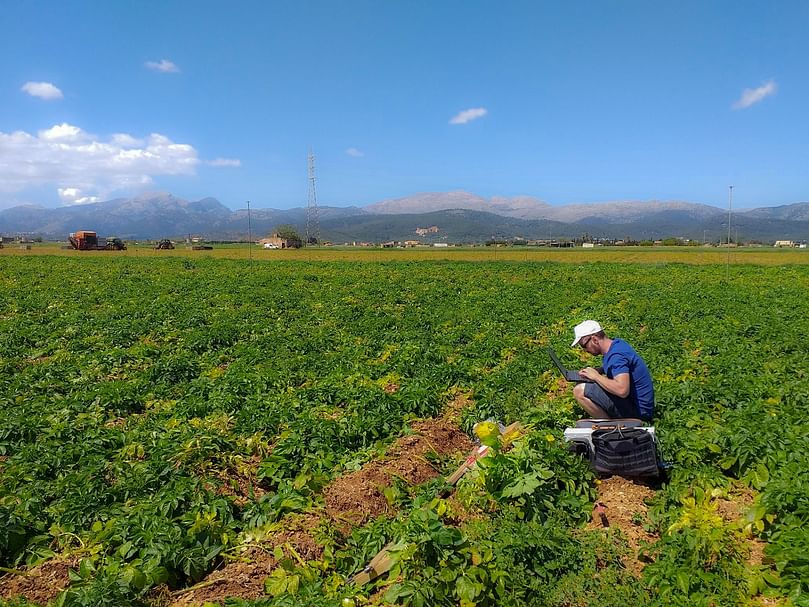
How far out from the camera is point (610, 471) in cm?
588

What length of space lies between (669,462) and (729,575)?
2.08 metres

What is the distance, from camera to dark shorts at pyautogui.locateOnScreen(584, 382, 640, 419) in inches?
256

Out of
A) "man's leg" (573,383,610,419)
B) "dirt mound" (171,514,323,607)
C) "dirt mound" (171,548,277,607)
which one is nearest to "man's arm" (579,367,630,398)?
"man's leg" (573,383,610,419)

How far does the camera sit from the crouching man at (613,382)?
20.9 ft

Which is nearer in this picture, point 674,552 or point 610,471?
point 674,552

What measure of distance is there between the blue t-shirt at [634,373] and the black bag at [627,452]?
0.80 metres

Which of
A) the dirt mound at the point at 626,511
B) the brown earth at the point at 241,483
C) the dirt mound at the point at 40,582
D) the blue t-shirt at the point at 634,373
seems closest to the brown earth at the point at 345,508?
the brown earth at the point at 241,483

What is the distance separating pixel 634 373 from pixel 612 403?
17.9 inches

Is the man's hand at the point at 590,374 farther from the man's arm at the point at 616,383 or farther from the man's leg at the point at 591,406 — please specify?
the man's leg at the point at 591,406

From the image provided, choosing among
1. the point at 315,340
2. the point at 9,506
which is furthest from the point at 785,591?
the point at 315,340

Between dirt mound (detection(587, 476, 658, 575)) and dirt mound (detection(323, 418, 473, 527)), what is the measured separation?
6.63 ft

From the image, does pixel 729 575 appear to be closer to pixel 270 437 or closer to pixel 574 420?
pixel 574 420

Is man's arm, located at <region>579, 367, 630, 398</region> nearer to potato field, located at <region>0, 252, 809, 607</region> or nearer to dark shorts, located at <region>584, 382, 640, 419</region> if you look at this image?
dark shorts, located at <region>584, 382, 640, 419</region>

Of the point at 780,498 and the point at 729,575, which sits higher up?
the point at 780,498
